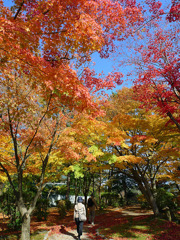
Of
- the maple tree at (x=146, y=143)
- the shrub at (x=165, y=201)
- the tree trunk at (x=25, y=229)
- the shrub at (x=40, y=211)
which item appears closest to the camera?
the tree trunk at (x=25, y=229)

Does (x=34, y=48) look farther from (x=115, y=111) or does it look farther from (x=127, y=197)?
(x=127, y=197)

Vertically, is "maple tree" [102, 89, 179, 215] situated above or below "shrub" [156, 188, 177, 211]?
above

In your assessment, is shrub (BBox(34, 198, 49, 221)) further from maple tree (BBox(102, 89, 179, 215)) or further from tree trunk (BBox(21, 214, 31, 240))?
tree trunk (BBox(21, 214, 31, 240))

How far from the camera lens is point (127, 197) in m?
26.8

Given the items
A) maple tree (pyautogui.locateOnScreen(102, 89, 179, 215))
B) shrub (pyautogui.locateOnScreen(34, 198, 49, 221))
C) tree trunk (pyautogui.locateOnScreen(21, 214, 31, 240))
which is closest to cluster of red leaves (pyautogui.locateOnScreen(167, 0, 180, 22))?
maple tree (pyautogui.locateOnScreen(102, 89, 179, 215))

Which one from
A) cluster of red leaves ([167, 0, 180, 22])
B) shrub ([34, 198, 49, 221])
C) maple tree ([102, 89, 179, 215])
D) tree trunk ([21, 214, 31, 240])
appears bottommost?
shrub ([34, 198, 49, 221])

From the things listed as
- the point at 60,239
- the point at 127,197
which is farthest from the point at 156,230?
the point at 127,197

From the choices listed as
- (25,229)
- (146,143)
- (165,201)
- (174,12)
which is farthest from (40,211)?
(174,12)

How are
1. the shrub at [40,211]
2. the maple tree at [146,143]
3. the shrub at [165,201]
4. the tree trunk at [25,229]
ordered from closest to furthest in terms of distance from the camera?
the tree trunk at [25,229], the maple tree at [146,143], the shrub at [165,201], the shrub at [40,211]

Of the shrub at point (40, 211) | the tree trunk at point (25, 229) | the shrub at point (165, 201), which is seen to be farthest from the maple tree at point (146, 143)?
the shrub at point (40, 211)

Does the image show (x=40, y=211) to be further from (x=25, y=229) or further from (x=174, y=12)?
(x=174, y=12)

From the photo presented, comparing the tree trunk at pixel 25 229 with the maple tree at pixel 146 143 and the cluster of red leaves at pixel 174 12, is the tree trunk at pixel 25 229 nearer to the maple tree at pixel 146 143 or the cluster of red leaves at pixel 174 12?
the maple tree at pixel 146 143

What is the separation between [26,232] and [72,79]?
5.56 m

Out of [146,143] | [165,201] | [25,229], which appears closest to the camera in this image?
[25,229]
